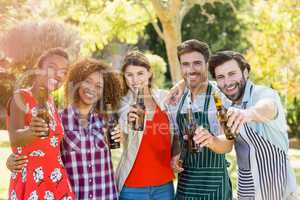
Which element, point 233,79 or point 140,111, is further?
point 140,111

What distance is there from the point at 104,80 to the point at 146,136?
2.10ft

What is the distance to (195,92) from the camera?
476cm

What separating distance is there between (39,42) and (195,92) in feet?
21.9

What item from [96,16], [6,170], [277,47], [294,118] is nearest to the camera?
[6,170]

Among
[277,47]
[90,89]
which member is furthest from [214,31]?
[90,89]

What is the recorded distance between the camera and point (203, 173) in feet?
15.0

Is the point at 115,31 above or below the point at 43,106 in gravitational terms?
above

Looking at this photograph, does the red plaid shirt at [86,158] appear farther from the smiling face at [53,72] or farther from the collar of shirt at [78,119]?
the smiling face at [53,72]

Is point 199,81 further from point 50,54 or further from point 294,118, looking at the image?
point 294,118

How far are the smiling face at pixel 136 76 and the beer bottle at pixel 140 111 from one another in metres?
0.06

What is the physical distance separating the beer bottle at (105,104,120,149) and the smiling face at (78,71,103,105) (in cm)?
18

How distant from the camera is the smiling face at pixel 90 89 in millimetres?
4391

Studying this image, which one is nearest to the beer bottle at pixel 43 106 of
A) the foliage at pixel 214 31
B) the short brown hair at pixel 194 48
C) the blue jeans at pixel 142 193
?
the blue jeans at pixel 142 193

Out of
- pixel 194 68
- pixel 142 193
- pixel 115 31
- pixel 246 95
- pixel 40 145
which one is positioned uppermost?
pixel 115 31
